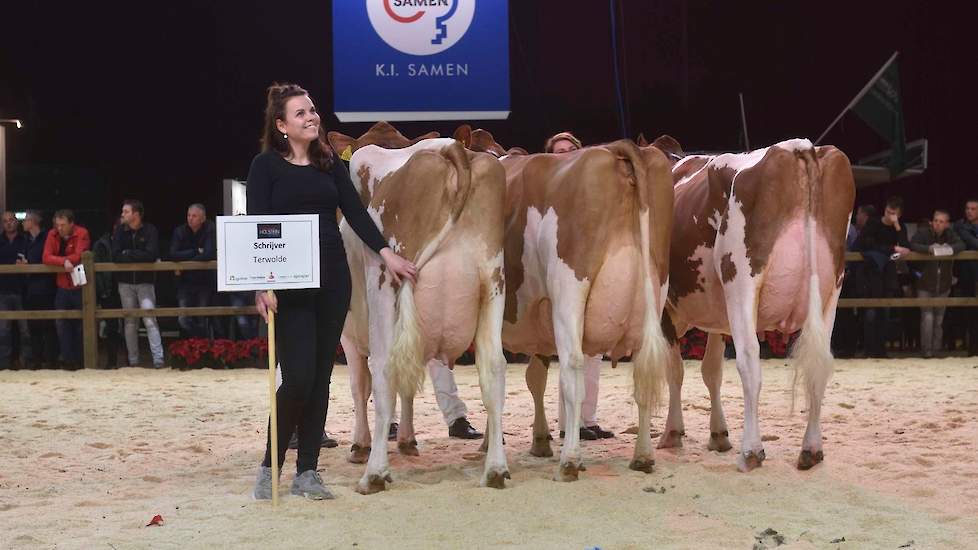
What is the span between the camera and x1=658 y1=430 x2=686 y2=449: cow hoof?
6.57 metres

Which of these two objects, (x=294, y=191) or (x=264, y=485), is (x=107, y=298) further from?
(x=294, y=191)

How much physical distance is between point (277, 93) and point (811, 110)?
39.4ft

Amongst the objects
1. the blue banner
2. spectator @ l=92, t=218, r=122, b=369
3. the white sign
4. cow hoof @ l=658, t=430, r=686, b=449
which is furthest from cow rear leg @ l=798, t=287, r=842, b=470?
spectator @ l=92, t=218, r=122, b=369

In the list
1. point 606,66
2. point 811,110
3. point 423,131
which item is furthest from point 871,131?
point 423,131

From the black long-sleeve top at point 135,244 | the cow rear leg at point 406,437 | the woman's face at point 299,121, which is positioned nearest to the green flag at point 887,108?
the black long-sleeve top at point 135,244

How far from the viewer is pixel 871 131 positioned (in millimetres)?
15859

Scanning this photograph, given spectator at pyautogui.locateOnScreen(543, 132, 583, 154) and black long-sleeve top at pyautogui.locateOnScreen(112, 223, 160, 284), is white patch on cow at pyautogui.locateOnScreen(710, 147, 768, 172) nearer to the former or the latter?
spectator at pyautogui.locateOnScreen(543, 132, 583, 154)

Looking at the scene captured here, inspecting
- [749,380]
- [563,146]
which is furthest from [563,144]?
[749,380]

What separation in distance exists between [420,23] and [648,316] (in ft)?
19.4

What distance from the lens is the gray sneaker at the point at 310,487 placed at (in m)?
5.10

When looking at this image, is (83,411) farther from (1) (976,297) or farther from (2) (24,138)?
(1) (976,297)

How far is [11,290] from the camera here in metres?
12.0

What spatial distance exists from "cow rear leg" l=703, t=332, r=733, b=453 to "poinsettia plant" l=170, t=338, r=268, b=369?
6013 mm

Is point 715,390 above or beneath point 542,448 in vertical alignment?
above
